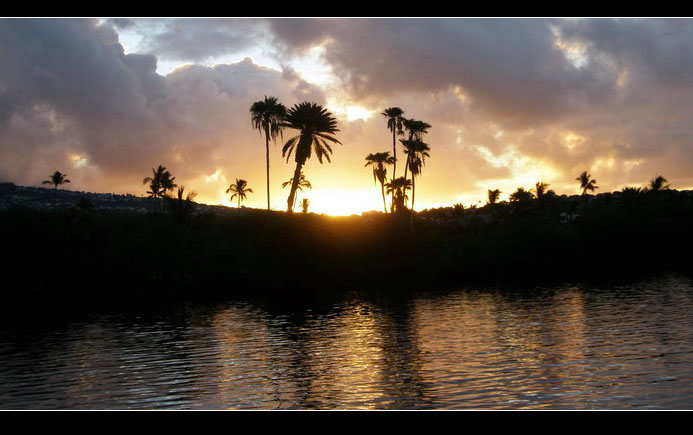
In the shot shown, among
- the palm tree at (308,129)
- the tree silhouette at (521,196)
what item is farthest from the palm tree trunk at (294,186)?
the tree silhouette at (521,196)

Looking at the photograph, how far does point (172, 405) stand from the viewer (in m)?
17.2

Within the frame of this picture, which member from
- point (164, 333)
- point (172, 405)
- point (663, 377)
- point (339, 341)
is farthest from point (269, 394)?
point (164, 333)

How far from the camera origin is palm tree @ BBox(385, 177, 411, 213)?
260ft

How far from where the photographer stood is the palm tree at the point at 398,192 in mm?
79369

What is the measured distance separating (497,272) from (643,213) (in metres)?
30.9

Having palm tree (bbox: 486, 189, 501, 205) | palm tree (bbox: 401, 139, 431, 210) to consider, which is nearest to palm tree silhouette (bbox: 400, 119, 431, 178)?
palm tree (bbox: 401, 139, 431, 210)

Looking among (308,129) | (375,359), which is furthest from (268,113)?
(375,359)

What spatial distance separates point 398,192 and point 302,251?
22355 mm

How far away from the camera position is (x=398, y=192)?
273 feet

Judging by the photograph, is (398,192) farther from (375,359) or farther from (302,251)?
(375,359)

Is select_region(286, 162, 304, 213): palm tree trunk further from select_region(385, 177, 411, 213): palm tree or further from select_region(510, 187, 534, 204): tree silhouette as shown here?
select_region(510, 187, 534, 204): tree silhouette

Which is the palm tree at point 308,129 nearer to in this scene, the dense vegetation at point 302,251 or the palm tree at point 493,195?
the dense vegetation at point 302,251

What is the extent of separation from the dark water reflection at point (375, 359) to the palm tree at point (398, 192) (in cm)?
3770

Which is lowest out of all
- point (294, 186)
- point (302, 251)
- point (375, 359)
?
point (375, 359)
